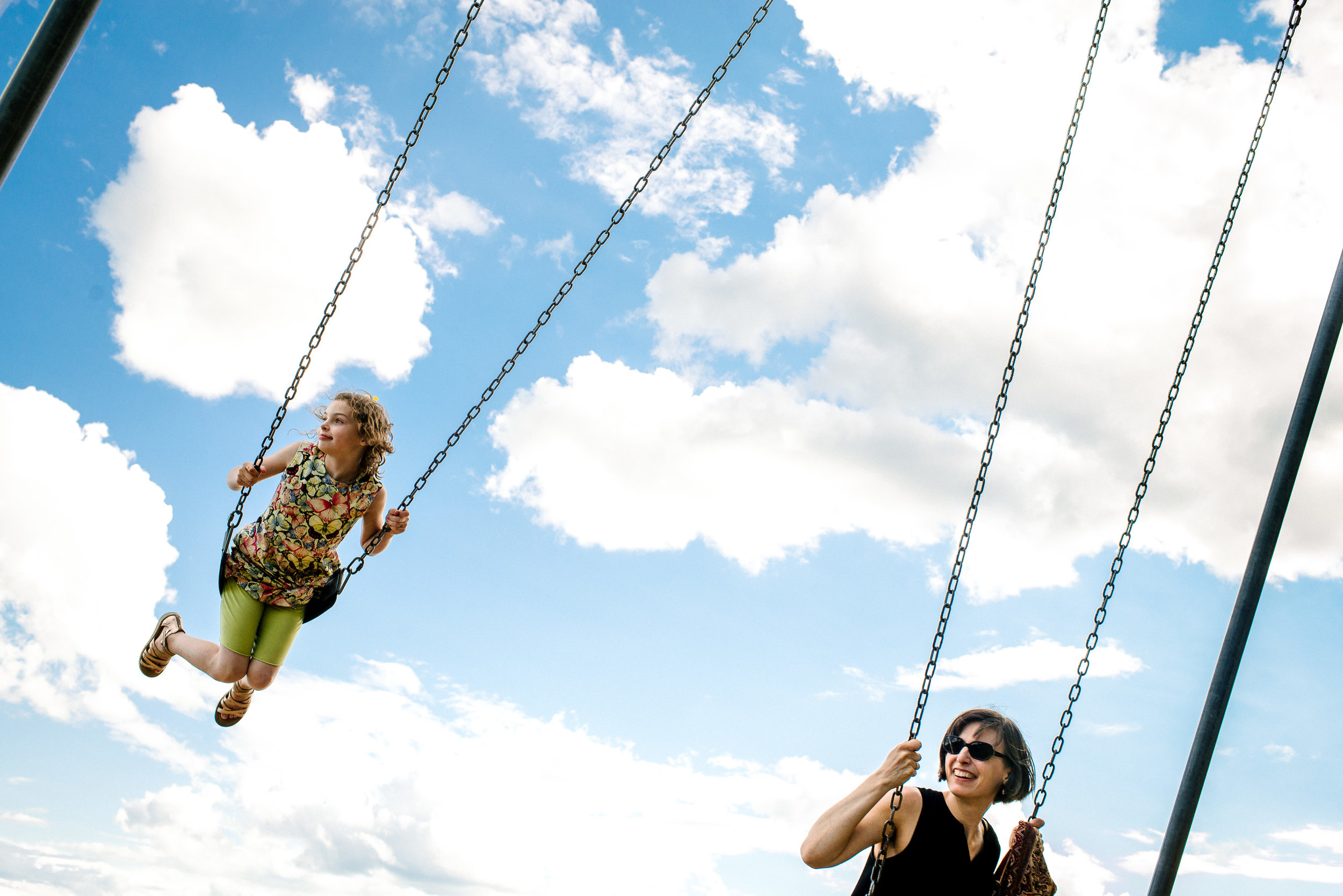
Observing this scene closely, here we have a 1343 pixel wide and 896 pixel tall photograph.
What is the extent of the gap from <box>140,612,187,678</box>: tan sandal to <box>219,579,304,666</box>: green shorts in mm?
505

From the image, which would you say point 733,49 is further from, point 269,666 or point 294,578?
point 269,666

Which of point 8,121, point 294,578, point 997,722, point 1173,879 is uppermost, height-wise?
point 8,121

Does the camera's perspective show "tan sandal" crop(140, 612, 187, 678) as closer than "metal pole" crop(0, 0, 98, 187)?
No

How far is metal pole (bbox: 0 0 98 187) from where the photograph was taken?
3.22m

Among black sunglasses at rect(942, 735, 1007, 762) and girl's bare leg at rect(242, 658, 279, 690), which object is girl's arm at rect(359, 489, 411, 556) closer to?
girl's bare leg at rect(242, 658, 279, 690)

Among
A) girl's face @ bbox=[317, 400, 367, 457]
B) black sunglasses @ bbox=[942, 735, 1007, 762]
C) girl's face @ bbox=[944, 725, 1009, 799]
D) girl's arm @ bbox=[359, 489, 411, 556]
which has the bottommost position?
girl's face @ bbox=[944, 725, 1009, 799]

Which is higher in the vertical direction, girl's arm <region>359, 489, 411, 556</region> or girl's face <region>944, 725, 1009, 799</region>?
girl's arm <region>359, 489, 411, 556</region>

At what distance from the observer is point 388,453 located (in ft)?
17.2

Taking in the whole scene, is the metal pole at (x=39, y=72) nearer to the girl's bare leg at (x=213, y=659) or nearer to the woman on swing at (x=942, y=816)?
the girl's bare leg at (x=213, y=659)

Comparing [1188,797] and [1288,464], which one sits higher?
[1288,464]

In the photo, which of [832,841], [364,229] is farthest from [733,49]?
[832,841]

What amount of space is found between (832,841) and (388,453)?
328cm

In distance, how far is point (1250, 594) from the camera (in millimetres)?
4340

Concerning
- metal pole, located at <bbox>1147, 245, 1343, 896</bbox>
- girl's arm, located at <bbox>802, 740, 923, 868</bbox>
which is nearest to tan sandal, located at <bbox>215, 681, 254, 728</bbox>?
girl's arm, located at <bbox>802, 740, 923, 868</bbox>
